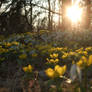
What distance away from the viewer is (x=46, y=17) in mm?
5508

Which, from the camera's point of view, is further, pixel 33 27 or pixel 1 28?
pixel 33 27

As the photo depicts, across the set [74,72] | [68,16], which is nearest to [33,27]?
[68,16]

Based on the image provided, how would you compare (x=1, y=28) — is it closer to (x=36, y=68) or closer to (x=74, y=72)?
(x=36, y=68)

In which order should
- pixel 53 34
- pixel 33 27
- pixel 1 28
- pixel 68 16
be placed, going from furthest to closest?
pixel 68 16 → pixel 33 27 → pixel 1 28 → pixel 53 34

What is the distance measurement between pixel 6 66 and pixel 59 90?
5.20 feet

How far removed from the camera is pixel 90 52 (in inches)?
93.4

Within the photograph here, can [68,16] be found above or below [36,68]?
above

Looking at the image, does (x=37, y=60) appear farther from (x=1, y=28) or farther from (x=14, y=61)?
(x=1, y=28)

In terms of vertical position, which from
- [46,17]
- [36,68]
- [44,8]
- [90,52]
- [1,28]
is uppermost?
[44,8]

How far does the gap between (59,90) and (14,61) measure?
5.66ft

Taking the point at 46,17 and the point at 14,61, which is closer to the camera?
the point at 14,61

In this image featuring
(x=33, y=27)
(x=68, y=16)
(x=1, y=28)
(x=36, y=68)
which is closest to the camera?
(x=36, y=68)

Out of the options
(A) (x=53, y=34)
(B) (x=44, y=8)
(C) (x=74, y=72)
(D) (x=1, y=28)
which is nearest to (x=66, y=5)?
(B) (x=44, y=8)

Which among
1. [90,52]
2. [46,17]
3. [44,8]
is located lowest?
[90,52]
